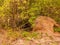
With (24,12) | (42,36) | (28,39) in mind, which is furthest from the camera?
(24,12)

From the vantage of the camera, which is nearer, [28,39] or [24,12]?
[28,39]

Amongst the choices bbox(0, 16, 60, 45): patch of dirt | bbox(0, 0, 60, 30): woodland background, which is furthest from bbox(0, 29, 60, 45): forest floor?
bbox(0, 0, 60, 30): woodland background

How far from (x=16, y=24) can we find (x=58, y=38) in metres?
1.67

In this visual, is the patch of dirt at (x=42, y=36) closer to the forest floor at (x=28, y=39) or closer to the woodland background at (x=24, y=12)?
the forest floor at (x=28, y=39)

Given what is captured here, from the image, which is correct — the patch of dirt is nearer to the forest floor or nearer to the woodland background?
the forest floor

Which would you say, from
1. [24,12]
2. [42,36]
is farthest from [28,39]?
[24,12]

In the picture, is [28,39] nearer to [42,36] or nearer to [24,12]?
[42,36]

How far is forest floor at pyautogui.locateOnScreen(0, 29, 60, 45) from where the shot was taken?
7023 mm

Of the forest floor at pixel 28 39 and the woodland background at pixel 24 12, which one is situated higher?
the woodland background at pixel 24 12

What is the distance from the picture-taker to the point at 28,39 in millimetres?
7277

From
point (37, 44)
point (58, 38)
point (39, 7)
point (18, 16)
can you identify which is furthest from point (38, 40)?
point (39, 7)

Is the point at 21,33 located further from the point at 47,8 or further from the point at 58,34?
the point at 47,8

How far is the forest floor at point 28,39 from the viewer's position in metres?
7.02

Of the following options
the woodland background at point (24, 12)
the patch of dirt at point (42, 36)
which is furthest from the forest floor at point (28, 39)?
the woodland background at point (24, 12)
